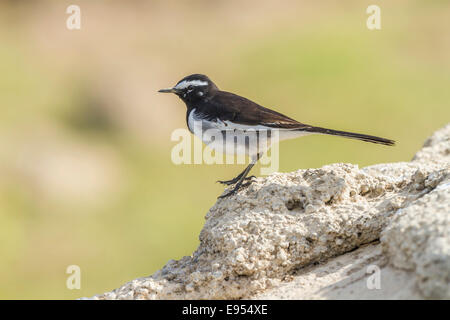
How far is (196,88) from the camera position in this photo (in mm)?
6895

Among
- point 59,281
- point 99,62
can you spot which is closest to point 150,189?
point 59,281

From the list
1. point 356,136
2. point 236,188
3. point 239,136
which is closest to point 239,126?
point 239,136

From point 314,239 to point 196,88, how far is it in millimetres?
2668

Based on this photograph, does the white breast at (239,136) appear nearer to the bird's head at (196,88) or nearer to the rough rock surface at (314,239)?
the bird's head at (196,88)

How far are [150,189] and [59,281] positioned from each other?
5.30 m

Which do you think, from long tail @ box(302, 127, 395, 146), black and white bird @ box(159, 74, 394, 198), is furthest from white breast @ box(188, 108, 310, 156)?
long tail @ box(302, 127, 395, 146)

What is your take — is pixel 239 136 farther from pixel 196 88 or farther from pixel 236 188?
pixel 196 88

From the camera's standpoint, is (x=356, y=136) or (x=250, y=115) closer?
(x=356, y=136)

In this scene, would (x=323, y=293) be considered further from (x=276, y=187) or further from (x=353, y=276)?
(x=276, y=187)

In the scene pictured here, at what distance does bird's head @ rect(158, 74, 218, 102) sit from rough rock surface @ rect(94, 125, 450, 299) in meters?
1.64

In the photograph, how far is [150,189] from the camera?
2230 centimetres

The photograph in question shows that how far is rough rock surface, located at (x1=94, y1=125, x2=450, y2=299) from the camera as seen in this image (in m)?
4.11

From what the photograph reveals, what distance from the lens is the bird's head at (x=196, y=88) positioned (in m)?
6.84

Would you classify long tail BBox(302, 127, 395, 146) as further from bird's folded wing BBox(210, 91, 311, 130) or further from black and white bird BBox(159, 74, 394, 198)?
bird's folded wing BBox(210, 91, 311, 130)
